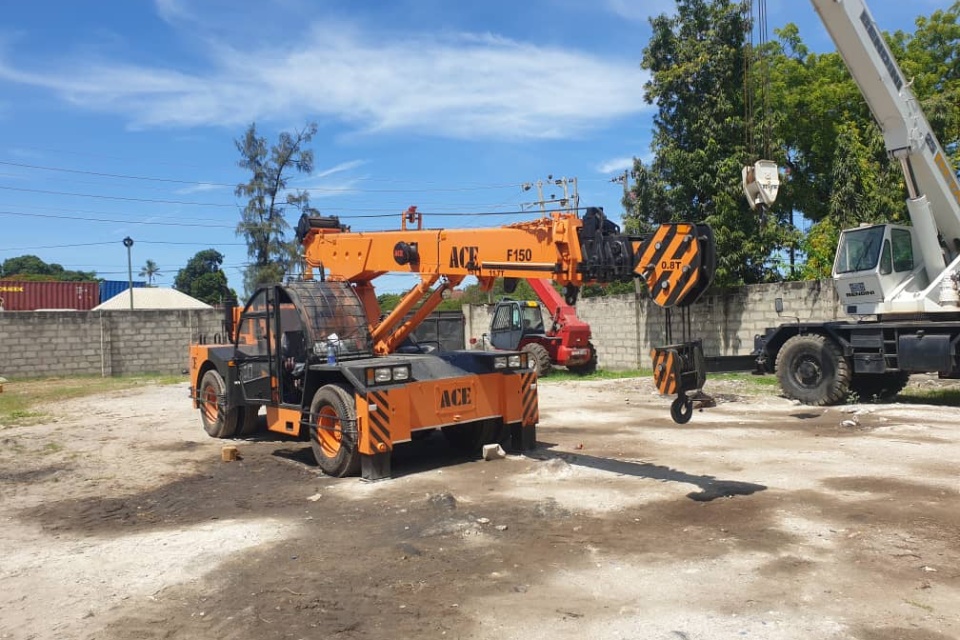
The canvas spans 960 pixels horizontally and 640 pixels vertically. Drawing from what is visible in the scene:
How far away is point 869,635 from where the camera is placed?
4234 mm

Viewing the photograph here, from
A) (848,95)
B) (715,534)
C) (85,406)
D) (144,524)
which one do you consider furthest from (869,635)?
(848,95)

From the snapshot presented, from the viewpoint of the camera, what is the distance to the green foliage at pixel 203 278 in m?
90.2

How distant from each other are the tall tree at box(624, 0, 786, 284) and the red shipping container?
95.3 ft

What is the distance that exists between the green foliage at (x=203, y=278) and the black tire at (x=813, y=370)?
245 ft

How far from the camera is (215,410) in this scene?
11734 millimetres

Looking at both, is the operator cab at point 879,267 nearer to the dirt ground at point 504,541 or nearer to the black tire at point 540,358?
the dirt ground at point 504,541

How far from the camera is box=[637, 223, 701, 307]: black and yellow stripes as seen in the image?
685 cm

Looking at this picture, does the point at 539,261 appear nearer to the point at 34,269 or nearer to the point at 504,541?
the point at 504,541

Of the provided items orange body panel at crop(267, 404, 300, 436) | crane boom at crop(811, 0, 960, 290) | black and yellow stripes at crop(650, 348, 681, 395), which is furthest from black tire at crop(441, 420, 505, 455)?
crane boom at crop(811, 0, 960, 290)

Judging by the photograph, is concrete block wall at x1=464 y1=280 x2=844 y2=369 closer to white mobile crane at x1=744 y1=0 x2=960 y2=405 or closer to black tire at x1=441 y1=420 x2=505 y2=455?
white mobile crane at x1=744 y1=0 x2=960 y2=405

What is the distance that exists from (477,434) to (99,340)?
19.3 metres

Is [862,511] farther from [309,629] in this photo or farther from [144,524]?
[144,524]

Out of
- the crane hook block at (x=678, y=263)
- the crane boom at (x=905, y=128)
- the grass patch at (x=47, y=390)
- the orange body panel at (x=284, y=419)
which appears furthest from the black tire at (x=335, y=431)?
the crane boom at (x=905, y=128)

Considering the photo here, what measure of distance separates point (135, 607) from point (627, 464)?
18.4ft
